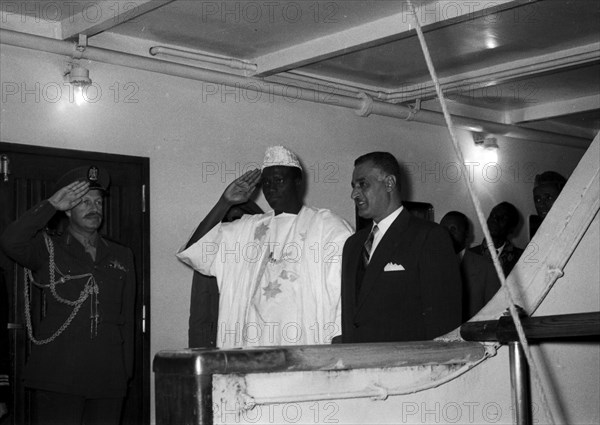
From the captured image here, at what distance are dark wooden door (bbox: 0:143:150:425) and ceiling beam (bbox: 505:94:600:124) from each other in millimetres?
4708

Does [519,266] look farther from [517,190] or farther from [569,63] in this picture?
[517,190]

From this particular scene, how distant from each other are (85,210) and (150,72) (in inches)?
61.9

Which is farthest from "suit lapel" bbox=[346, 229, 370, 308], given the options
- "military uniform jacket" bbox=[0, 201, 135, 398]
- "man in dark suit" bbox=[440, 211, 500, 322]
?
"military uniform jacket" bbox=[0, 201, 135, 398]

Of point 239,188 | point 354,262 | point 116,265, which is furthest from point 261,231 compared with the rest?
point 354,262

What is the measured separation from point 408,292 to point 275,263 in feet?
4.44

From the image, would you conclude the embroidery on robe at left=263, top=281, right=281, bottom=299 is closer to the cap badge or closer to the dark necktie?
the dark necktie

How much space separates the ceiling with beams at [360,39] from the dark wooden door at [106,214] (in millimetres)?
765

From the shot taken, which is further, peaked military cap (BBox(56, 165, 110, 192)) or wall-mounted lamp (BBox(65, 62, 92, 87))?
wall-mounted lamp (BBox(65, 62, 92, 87))

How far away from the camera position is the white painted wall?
5.38m

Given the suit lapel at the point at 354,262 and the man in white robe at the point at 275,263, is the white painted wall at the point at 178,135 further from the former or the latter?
the suit lapel at the point at 354,262

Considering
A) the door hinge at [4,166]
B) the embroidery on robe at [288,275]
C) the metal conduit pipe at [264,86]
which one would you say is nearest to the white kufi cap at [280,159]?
the embroidery on robe at [288,275]

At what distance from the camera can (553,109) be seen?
8.86 m

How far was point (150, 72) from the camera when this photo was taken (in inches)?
235

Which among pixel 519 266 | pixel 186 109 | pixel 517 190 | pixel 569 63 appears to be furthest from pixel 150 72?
pixel 517 190
